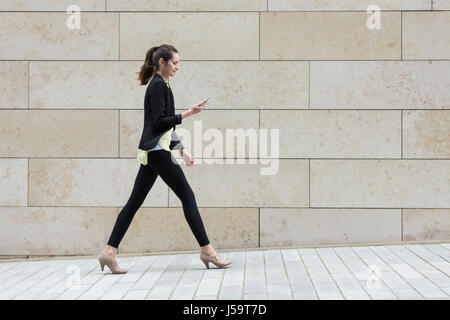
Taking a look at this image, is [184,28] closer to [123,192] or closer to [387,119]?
[123,192]

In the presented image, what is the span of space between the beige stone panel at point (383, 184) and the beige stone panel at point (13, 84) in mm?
3520

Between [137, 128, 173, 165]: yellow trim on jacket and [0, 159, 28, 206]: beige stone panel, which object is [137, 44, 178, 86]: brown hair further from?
[0, 159, 28, 206]: beige stone panel

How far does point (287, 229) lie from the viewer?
6.53 meters

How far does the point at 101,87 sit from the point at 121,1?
1.04m

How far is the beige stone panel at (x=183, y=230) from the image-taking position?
21.5 ft

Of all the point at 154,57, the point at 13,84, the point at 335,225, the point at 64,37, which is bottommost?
the point at 335,225

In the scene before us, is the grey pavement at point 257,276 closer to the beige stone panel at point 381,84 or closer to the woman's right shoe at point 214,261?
the woman's right shoe at point 214,261

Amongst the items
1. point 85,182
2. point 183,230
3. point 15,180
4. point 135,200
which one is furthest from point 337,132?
point 15,180

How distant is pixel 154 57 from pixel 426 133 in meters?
3.29

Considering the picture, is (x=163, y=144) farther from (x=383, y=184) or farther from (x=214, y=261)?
(x=383, y=184)

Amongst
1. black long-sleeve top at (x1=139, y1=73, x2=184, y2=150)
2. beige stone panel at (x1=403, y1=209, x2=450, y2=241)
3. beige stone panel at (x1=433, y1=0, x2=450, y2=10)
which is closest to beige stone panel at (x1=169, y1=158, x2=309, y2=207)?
beige stone panel at (x1=403, y1=209, x2=450, y2=241)

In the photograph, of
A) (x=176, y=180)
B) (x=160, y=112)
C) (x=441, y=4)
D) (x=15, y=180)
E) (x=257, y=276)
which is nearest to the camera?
(x=257, y=276)

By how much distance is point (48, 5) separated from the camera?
21.7 feet

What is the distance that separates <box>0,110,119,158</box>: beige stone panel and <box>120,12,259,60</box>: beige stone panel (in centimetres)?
97
